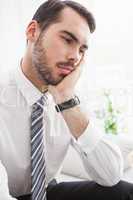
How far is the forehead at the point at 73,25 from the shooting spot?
1.23 metres

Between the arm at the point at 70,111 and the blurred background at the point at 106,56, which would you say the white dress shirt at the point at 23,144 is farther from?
the blurred background at the point at 106,56

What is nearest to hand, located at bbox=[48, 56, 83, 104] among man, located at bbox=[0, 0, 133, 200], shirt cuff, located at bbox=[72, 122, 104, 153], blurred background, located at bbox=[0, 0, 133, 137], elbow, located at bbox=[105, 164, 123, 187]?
man, located at bbox=[0, 0, 133, 200]

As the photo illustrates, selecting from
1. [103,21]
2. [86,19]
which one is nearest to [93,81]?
[103,21]

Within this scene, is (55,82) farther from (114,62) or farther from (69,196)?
(114,62)

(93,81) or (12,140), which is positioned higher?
(12,140)

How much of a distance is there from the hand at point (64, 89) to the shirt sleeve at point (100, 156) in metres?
0.15

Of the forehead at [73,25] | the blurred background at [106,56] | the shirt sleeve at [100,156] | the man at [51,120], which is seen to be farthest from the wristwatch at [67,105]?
the blurred background at [106,56]

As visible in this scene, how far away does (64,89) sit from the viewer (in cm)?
126

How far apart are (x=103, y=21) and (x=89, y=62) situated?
322mm

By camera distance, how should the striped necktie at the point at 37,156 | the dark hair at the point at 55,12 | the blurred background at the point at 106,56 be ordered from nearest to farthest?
the striped necktie at the point at 37,156 < the dark hair at the point at 55,12 < the blurred background at the point at 106,56

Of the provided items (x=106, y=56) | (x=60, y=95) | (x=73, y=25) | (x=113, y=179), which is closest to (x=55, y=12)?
(x=73, y=25)

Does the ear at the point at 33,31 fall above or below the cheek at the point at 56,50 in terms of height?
above

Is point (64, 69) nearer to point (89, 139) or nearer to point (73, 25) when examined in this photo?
point (73, 25)

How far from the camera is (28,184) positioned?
125cm
